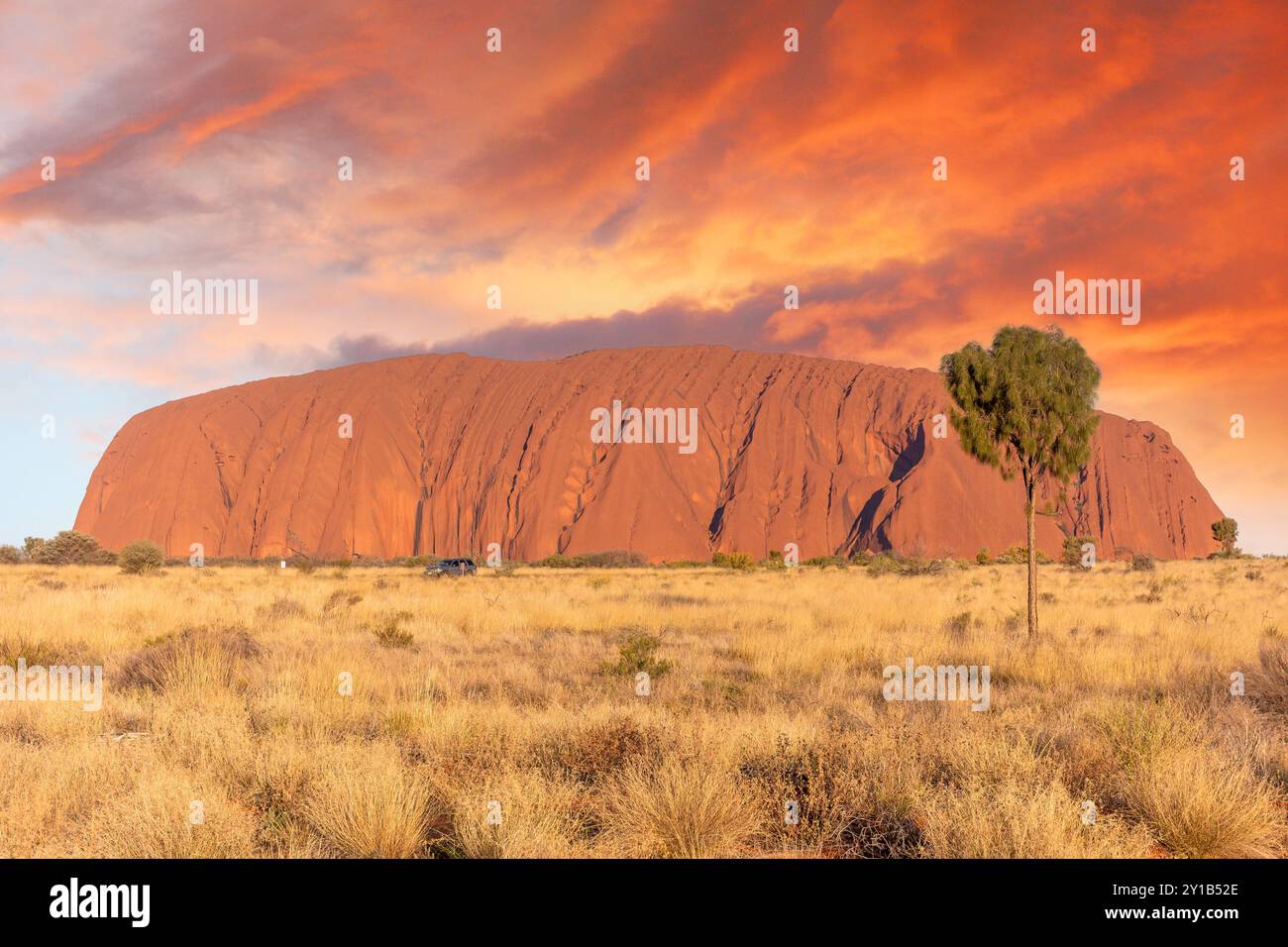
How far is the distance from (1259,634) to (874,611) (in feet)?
28.4

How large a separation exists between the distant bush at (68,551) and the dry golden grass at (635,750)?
6257cm

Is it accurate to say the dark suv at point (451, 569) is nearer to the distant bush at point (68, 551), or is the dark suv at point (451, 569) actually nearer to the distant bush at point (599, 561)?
the distant bush at point (599, 561)

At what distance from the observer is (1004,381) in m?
16.9

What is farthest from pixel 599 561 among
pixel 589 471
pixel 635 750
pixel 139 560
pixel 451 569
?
pixel 635 750

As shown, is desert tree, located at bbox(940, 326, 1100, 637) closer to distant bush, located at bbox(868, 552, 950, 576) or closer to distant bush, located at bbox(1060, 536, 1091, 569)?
distant bush, located at bbox(868, 552, 950, 576)

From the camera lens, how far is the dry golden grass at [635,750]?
214 inches

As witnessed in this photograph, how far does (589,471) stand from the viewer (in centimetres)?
12488

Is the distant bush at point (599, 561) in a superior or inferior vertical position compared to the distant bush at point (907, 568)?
inferior

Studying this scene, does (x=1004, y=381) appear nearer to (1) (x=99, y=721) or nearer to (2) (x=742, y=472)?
(1) (x=99, y=721)

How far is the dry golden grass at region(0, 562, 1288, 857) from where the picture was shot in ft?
17.8

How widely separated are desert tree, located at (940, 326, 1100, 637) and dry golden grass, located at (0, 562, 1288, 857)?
159 inches

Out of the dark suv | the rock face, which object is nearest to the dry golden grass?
the dark suv

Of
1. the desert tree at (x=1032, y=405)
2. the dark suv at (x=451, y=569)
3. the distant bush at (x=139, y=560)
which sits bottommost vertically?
the dark suv at (x=451, y=569)

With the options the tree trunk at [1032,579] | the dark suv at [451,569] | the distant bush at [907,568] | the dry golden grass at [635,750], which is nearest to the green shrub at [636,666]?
the dry golden grass at [635,750]
